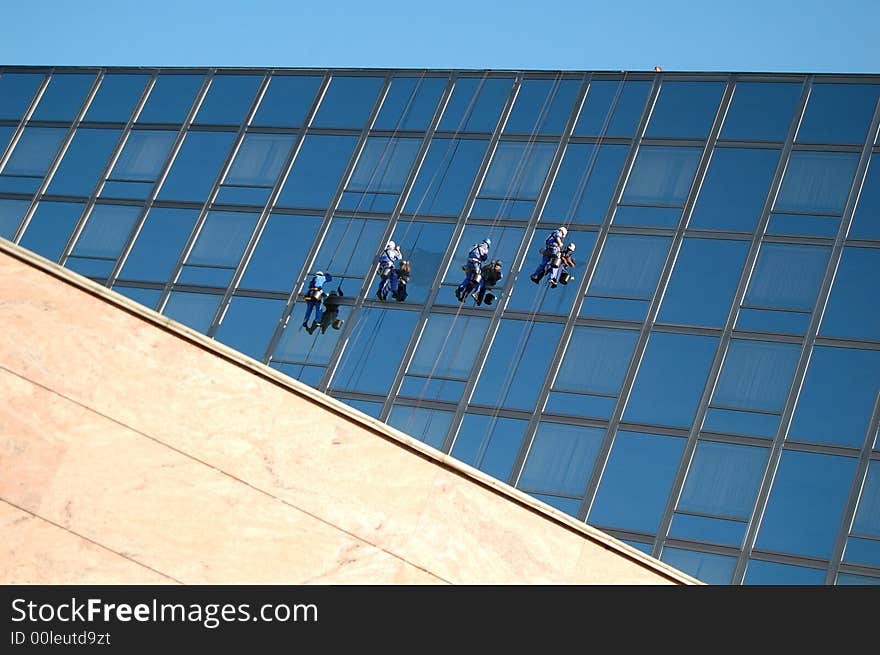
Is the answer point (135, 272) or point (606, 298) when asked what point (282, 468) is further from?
point (135, 272)

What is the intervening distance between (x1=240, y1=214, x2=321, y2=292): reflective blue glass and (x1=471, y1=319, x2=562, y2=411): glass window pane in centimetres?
486

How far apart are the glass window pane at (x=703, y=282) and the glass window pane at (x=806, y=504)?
3266 mm

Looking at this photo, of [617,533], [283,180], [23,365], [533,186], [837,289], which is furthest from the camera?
[283,180]

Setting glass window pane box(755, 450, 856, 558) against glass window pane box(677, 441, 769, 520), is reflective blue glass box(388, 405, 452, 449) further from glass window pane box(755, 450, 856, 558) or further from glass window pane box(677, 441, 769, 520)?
glass window pane box(755, 450, 856, 558)

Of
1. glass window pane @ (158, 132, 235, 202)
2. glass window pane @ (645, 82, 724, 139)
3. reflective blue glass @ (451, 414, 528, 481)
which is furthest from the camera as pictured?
glass window pane @ (158, 132, 235, 202)

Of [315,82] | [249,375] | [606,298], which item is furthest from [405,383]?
[249,375]

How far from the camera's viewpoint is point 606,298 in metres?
26.2

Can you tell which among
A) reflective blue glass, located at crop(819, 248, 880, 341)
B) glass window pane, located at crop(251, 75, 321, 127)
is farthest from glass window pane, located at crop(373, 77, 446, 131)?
reflective blue glass, located at crop(819, 248, 880, 341)

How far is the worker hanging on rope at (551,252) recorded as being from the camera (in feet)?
83.3

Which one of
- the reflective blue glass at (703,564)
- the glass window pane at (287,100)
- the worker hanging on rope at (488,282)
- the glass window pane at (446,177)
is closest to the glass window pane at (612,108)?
the glass window pane at (446,177)

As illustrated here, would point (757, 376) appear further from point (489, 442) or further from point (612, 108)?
point (612, 108)

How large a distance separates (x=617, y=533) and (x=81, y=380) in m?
11.8

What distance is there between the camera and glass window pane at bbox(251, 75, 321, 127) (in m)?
31.0

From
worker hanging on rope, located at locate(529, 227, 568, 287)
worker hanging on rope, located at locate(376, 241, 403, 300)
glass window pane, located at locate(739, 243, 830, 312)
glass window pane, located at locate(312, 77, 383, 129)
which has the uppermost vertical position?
glass window pane, located at locate(312, 77, 383, 129)
